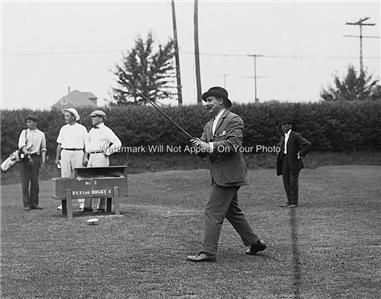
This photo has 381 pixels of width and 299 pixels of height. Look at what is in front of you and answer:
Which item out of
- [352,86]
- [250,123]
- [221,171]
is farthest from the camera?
[352,86]

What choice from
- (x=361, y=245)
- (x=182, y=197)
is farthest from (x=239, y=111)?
(x=361, y=245)

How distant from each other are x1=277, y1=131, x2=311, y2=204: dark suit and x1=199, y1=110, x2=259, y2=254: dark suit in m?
6.72

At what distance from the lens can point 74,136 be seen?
516 inches

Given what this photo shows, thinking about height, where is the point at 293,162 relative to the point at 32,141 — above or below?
below

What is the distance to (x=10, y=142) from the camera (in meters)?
31.0

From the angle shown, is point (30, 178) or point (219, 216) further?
point (30, 178)

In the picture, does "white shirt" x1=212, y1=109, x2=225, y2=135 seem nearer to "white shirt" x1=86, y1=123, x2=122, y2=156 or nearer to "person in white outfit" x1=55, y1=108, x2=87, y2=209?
"white shirt" x1=86, y1=123, x2=122, y2=156

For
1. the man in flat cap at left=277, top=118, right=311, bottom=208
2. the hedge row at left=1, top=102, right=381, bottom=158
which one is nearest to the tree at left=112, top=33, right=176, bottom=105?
the hedge row at left=1, top=102, right=381, bottom=158

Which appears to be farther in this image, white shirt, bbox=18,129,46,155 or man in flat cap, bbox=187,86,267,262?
white shirt, bbox=18,129,46,155

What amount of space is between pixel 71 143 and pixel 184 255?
580cm

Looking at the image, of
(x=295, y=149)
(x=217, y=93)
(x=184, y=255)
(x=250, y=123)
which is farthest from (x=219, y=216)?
(x=250, y=123)

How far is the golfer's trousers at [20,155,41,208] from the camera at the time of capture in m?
14.0

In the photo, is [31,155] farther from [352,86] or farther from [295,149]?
[352,86]

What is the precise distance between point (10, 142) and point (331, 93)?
36740mm
